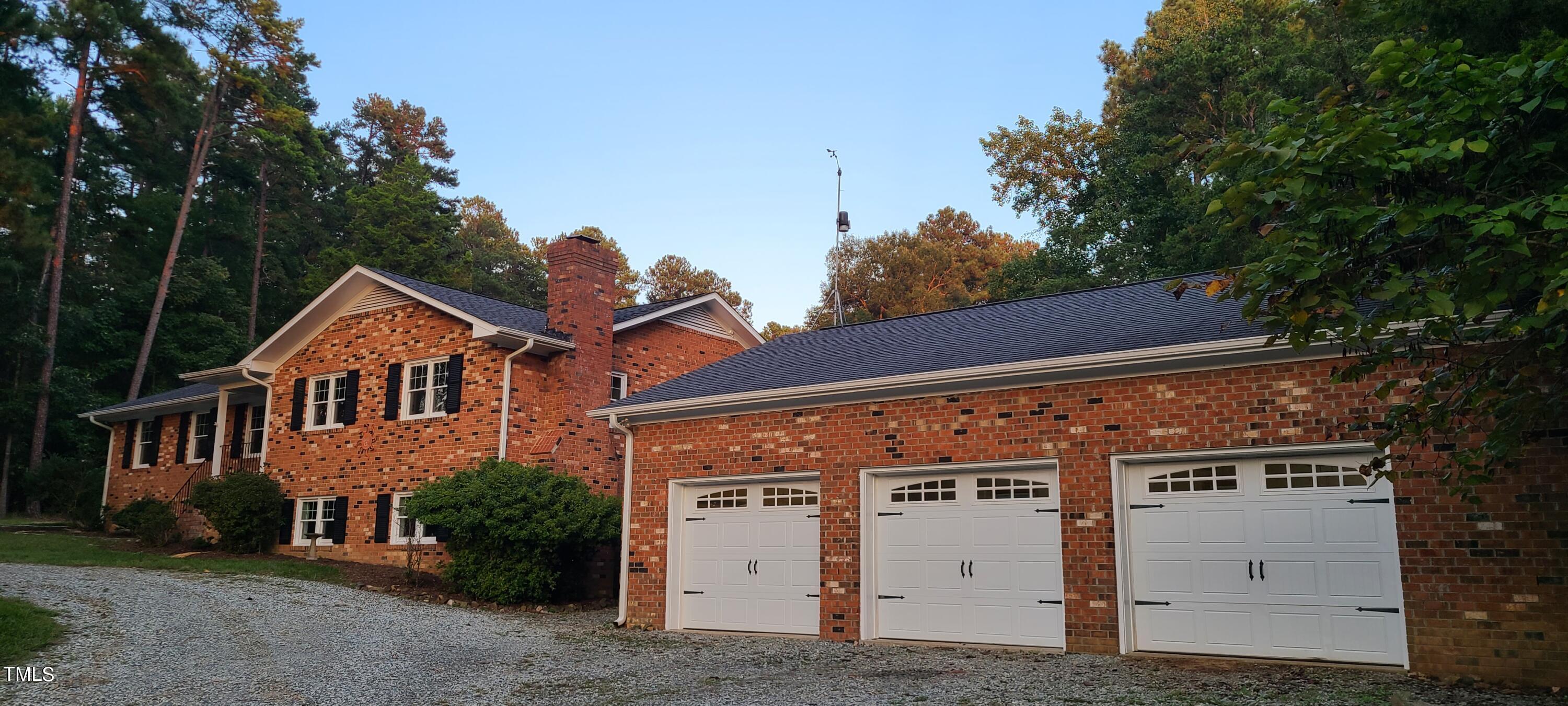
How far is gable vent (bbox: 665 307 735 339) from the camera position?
862 inches

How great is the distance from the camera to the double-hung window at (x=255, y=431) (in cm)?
2334

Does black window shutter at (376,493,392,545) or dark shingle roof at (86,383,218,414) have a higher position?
dark shingle roof at (86,383,218,414)

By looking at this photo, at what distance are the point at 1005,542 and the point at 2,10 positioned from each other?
23.3m

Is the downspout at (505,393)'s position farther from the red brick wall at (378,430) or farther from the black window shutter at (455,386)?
the black window shutter at (455,386)

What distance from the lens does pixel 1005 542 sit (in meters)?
11.2

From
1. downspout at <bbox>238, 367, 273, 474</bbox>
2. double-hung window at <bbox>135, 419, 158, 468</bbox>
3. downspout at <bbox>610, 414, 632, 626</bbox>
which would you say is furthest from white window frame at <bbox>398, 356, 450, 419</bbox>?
double-hung window at <bbox>135, 419, 158, 468</bbox>

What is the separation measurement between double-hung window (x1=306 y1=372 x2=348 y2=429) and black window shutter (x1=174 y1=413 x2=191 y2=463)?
215 inches

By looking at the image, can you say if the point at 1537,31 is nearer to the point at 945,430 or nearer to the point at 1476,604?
the point at 1476,604

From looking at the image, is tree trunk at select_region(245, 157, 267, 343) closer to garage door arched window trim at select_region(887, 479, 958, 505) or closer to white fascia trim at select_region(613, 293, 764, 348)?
white fascia trim at select_region(613, 293, 764, 348)

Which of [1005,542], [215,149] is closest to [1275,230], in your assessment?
[1005,542]

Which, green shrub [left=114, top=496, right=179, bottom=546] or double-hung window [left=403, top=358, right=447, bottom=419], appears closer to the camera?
double-hung window [left=403, top=358, right=447, bottom=419]

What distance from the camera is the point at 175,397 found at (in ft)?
83.8

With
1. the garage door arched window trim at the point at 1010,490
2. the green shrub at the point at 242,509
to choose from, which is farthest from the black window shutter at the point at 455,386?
the garage door arched window trim at the point at 1010,490

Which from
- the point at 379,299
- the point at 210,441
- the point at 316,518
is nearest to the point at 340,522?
the point at 316,518
